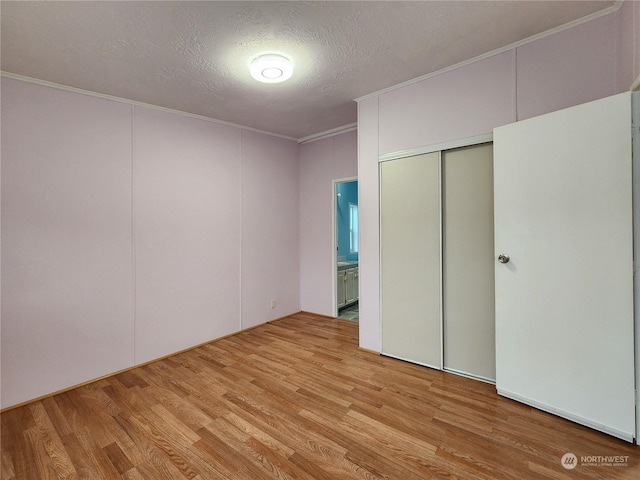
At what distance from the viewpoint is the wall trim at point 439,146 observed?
247 centimetres

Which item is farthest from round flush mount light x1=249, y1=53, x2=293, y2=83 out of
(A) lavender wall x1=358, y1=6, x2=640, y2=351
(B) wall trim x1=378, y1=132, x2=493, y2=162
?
(B) wall trim x1=378, y1=132, x2=493, y2=162

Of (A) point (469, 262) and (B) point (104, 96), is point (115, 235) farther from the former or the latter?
(A) point (469, 262)

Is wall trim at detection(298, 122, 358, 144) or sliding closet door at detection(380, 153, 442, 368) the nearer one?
sliding closet door at detection(380, 153, 442, 368)

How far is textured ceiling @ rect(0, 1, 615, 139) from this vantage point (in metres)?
1.86

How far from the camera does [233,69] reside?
2.53 metres

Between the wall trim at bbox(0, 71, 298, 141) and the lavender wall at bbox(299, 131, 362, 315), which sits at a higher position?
the wall trim at bbox(0, 71, 298, 141)

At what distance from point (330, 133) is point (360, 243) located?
2.11m

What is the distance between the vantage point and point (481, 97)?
2.47 meters

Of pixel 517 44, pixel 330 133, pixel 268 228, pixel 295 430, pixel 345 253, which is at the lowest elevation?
pixel 295 430
